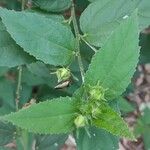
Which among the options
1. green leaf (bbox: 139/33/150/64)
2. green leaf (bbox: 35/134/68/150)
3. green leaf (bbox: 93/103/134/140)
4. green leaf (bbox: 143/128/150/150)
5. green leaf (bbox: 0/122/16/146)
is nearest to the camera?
green leaf (bbox: 93/103/134/140)

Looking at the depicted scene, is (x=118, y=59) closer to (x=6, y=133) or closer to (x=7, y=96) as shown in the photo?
(x=6, y=133)

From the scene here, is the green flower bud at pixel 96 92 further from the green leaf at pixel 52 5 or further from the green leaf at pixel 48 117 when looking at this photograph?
the green leaf at pixel 52 5

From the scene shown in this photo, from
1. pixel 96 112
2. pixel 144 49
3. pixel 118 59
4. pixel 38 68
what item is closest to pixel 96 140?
pixel 96 112

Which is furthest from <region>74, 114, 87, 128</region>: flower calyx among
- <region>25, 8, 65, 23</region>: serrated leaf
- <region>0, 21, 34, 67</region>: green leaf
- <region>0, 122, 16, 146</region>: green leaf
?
<region>0, 122, 16, 146</region>: green leaf

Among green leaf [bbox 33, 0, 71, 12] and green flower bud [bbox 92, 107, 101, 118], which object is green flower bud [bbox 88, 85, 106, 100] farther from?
green leaf [bbox 33, 0, 71, 12]

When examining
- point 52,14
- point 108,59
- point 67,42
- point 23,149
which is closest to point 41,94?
point 23,149

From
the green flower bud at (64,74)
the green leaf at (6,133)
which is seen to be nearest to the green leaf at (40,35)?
the green flower bud at (64,74)
